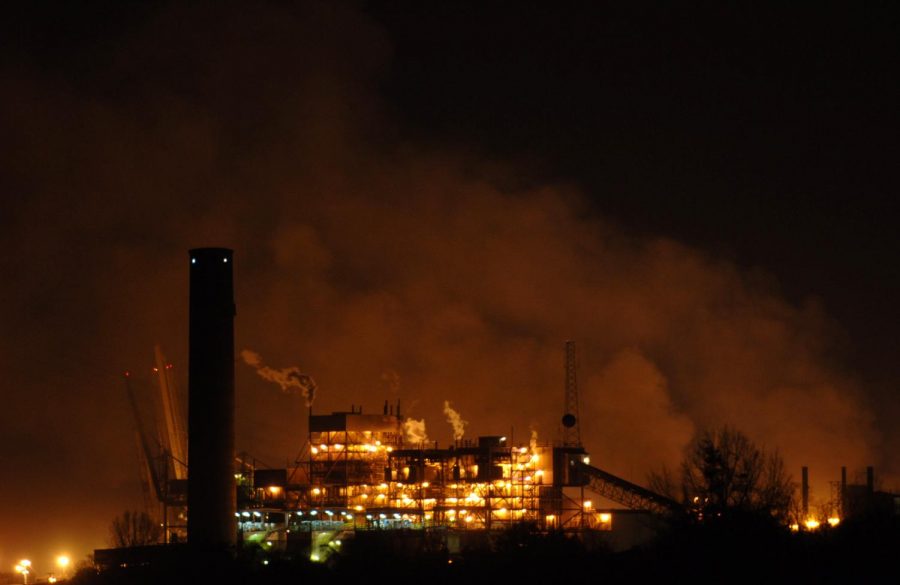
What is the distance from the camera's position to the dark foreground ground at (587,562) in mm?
49625

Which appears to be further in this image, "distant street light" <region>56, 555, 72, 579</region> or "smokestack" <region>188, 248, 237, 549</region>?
"distant street light" <region>56, 555, 72, 579</region>

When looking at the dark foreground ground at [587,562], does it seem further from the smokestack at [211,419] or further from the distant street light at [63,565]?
the distant street light at [63,565]

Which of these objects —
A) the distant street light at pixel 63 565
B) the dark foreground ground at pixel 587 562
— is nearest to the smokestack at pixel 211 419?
the dark foreground ground at pixel 587 562

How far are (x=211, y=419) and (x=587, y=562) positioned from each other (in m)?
26.3

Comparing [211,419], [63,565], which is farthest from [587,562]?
[63,565]

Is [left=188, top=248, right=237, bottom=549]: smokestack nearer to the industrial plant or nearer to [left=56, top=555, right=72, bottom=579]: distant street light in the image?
the industrial plant

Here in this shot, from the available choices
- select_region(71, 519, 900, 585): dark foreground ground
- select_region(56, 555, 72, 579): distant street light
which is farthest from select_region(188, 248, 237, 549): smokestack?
select_region(56, 555, 72, 579): distant street light

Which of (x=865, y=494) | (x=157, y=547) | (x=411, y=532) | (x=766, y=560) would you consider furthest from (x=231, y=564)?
(x=865, y=494)

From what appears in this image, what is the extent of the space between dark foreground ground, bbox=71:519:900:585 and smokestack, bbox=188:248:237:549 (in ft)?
7.18

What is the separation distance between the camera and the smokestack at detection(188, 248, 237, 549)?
75.8 m

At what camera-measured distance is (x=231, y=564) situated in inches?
2830

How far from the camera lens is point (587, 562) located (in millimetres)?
58719

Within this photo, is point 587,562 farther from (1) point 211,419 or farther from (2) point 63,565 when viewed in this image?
(2) point 63,565

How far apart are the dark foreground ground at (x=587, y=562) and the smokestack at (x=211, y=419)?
219 cm
